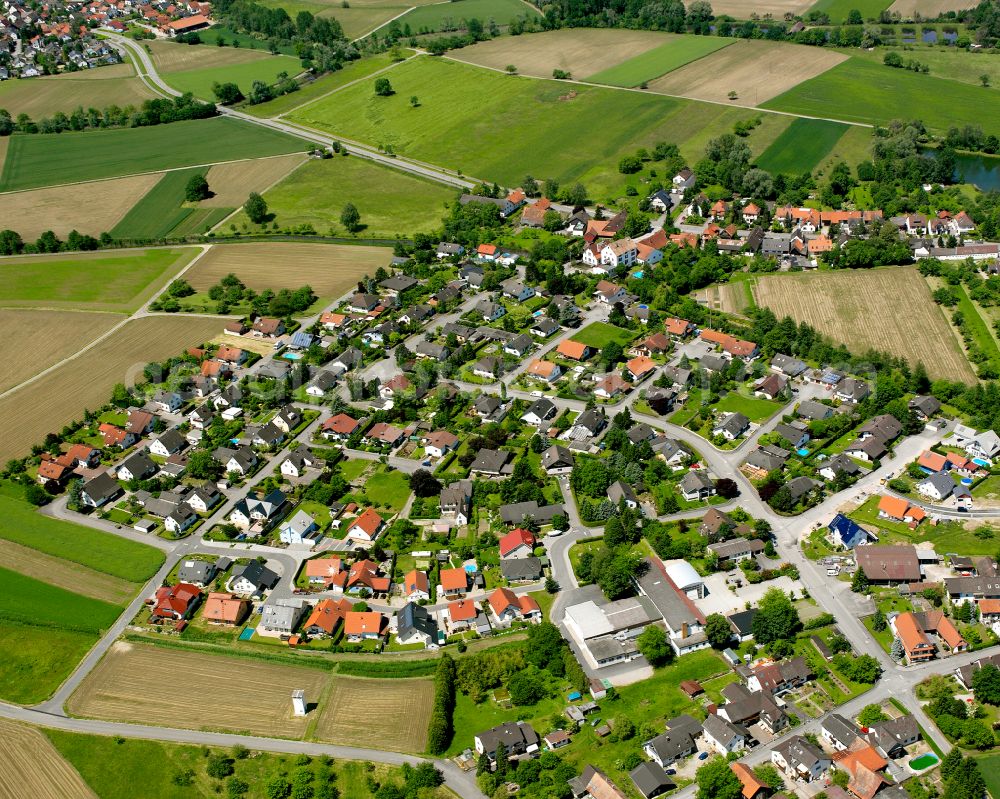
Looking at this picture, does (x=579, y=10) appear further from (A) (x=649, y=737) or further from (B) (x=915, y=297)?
(A) (x=649, y=737)

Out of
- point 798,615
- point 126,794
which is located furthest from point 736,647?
point 126,794

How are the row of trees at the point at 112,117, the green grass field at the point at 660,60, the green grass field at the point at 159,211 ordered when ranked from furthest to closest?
the green grass field at the point at 660,60, the row of trees at the point at 112,117, the green grass field at the point at 159,211

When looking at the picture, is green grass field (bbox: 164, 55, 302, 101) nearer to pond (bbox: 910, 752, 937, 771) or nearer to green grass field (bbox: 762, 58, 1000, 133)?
green grass field (bbox: 762, 58, 1000, 133)

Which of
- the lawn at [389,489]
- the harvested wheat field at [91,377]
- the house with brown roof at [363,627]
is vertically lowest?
the house with brown roof at [363,627]

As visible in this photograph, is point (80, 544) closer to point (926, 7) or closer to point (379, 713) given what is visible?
point (379, 713)

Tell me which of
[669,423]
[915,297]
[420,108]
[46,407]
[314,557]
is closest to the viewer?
[314,557]

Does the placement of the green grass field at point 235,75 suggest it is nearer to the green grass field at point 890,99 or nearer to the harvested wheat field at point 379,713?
the green grass field at point 890,99

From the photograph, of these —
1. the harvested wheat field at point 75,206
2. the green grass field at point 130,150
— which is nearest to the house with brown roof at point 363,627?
the harvested wheat field at point 75,206
